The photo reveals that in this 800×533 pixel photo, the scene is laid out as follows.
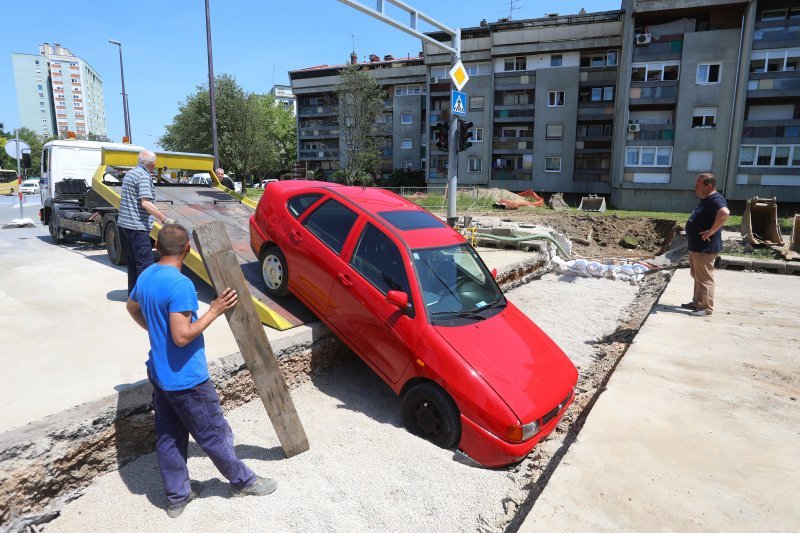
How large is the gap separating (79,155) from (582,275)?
1354 centimetres

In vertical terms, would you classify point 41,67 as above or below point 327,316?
above

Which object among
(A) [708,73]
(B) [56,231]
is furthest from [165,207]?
(A) [708,73]

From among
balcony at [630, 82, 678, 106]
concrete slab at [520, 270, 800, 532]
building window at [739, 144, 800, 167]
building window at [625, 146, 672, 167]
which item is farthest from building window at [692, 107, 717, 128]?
concrete slab at [520, 270, 800, 532]

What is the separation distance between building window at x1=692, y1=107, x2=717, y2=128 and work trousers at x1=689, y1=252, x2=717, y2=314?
28.6 metres

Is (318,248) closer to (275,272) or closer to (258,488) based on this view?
(275,272)

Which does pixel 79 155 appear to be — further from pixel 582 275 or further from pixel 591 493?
pixel 591 493

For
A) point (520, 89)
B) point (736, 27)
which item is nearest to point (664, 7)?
point (736, 27)

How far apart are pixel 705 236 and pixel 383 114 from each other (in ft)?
166

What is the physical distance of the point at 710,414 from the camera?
4.19 metres

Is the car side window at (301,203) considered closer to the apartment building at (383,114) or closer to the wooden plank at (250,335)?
the wooden plank at (250,335)

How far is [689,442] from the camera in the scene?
3697 mm

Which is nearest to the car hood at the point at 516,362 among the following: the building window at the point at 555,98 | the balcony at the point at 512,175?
the balcony at the point at 512,175

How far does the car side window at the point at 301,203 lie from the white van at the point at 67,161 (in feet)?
29.5

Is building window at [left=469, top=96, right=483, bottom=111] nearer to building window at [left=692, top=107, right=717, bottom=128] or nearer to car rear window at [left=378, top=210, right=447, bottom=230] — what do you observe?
building window at [left=692, top=107, right=717, bottom=128]
